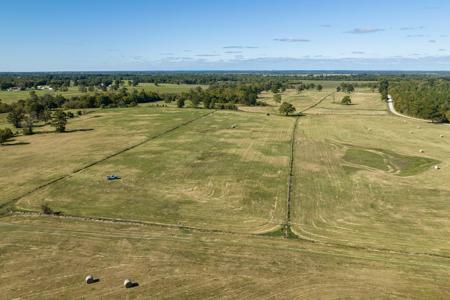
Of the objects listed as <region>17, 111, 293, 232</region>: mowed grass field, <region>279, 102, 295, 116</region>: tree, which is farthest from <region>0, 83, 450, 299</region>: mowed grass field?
<region>279, 102, 295, 116</region>: tree

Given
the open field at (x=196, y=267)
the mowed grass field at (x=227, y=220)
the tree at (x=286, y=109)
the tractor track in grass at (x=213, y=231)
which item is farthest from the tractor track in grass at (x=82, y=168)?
the tree at (x=286, y=109)

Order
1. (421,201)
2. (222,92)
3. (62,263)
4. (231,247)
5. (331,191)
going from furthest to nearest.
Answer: (222,92) < (331,191) < (421,201) < (231,247) < (62,263)

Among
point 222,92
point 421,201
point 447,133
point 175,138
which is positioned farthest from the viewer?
point 222,92

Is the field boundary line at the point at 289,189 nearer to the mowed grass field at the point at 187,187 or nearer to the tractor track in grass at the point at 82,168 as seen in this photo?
the mowed grass field at the point at 187,187

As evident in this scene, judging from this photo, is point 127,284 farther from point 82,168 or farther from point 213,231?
point 82,168

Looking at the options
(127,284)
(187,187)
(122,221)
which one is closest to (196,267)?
(127,284)

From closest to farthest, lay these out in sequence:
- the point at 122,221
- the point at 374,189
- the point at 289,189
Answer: the point at 122,221 < the point at 374,189 < the point at 289,189

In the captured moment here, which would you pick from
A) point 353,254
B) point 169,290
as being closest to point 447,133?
point 353,254

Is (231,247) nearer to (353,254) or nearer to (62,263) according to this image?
(353,254)
